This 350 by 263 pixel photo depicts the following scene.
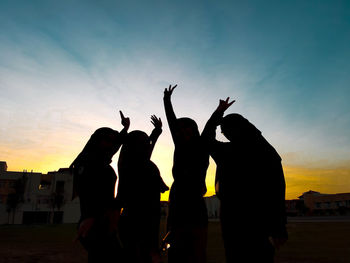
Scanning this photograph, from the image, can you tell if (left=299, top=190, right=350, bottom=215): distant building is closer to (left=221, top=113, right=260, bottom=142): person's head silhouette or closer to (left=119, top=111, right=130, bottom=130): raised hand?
(left=119, top=111, right=130, bottom=130): raised hand

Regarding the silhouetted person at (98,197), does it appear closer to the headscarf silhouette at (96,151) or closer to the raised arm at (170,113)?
the headscarf silhouette at (96,151)

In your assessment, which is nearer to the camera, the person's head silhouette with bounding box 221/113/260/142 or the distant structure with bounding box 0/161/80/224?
the person's head silhouette with bounding box 221/113/260/142

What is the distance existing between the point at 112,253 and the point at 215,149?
1.24m

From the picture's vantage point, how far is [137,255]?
209cm

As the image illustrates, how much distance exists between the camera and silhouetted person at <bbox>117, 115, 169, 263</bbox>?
2135 mm

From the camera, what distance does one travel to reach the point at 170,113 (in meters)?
2.91

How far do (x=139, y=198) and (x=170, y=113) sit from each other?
1.07 m

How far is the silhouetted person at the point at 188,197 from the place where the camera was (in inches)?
85.4

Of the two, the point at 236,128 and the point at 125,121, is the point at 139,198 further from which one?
the point at 125,121

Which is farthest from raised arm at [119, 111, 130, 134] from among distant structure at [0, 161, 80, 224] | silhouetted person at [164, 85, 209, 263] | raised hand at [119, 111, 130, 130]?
distant structure at [0, 161, 80, 224]

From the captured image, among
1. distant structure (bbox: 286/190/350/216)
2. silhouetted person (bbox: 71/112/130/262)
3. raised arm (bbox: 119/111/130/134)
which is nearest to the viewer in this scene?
silhouetted person (bbox: 71/112/130/262)

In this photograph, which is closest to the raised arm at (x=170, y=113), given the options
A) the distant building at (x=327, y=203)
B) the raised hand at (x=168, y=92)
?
the raised hand at (x=168, y=92)

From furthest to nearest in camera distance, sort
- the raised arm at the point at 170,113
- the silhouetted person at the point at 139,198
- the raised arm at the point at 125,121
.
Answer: the raised arm at the point at 125,121 → the raised arm at the point at 170,113 → the silhouetted person at the point at 139,198

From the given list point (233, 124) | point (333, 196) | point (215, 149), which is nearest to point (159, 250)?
point (215, 149)
